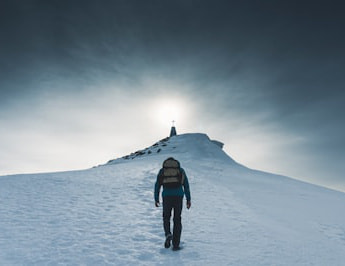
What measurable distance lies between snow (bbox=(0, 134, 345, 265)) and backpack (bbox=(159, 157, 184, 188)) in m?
1.52

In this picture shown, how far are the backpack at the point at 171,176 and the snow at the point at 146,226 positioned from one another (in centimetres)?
152

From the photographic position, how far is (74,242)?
7.35 m

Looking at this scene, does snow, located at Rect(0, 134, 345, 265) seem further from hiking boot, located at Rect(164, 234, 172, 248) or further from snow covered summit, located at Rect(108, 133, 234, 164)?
snow covered summit, located at Rect(108, 133, 234, 164)

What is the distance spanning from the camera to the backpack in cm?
775

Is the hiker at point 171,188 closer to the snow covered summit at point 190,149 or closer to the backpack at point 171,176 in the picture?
the backpack at point 171,176

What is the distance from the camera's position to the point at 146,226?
9000 mm

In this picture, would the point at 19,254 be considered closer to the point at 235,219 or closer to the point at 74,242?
the point at 74,242

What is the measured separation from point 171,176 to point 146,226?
223 cm

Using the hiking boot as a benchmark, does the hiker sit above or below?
above

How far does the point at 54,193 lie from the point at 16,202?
2020 millimetres

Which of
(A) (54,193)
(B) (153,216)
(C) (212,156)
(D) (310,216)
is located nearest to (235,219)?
(B) (153,216)

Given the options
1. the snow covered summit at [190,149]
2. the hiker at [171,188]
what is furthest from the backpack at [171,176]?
the snow covered summit at [190,149]

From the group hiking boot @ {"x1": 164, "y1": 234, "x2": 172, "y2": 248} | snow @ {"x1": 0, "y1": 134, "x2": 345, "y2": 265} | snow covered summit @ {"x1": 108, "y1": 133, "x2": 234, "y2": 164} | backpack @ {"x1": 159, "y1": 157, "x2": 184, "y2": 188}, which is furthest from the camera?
snow covered summit @ {"x1": 108, "y1": 133, "x2": 234, "y2": 164}

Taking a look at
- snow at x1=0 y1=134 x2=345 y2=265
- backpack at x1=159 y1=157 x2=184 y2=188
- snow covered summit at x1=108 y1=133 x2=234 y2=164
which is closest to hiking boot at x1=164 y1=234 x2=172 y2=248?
snow at x1=0 y1=134 x2=345 y2=265
